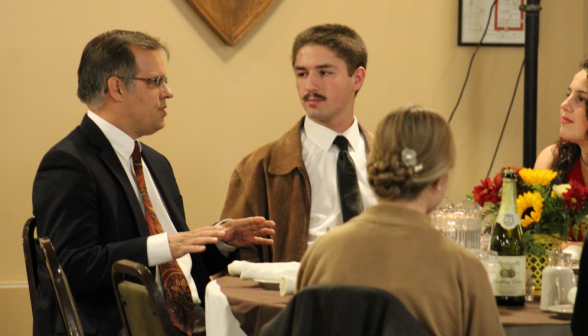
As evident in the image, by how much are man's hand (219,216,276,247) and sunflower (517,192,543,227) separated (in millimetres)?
755

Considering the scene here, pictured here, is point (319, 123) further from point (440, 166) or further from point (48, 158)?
point (440, 166)

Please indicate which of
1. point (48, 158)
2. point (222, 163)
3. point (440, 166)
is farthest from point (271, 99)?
point (440, 166)

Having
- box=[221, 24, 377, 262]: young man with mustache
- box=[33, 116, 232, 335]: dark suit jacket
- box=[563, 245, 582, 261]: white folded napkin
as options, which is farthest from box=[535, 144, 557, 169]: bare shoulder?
box=[33, 116, 232, 335]: dark suit jacket

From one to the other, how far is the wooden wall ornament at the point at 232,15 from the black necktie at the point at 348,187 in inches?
50.1

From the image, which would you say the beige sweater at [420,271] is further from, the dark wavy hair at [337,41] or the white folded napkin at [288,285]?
the dark wavy hair at [337,41]

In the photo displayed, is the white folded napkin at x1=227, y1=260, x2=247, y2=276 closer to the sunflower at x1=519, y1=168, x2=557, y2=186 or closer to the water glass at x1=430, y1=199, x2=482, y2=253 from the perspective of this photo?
the water glass at x1=430, y1=199, x2=482, y2=253

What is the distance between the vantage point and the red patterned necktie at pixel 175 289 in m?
2.13

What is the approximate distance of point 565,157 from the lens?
106 inches

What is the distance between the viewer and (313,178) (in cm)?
238

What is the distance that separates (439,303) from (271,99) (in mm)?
2457

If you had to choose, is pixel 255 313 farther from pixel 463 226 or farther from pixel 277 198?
pixel 277 198

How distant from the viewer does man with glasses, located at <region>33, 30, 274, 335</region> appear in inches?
77.2

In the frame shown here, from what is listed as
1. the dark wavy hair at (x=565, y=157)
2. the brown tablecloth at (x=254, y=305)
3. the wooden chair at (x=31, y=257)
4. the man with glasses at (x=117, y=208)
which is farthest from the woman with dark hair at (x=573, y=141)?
the wooden chair at (x=31, y=257)

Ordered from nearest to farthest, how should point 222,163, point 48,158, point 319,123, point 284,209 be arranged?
1. point 48,158
2. point 284,209
3. point 319,123
4. point 222,163
